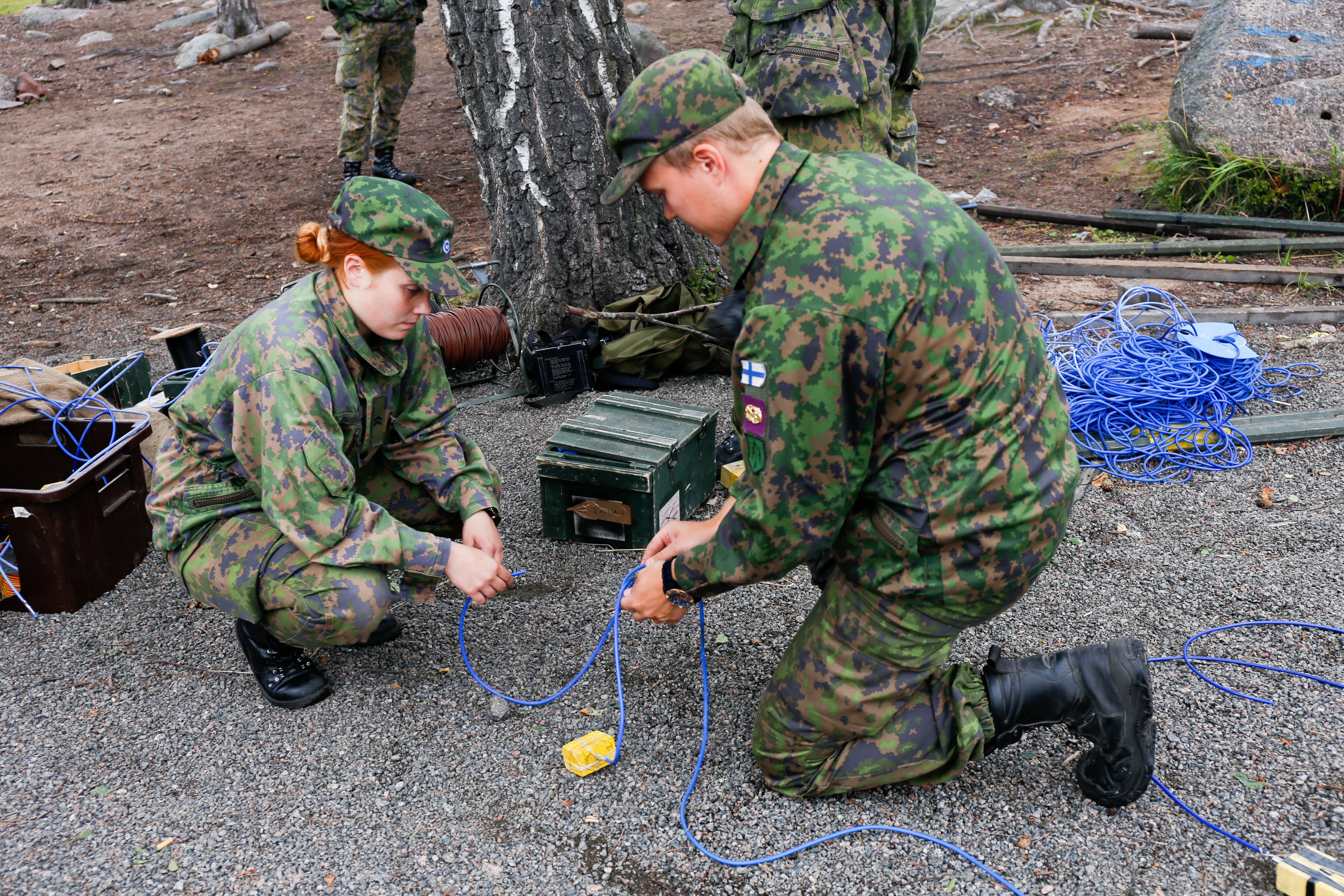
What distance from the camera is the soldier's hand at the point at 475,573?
2770 millimetres

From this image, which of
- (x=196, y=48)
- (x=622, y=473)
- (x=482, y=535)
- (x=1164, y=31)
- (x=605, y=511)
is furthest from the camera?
(x=196, y=48)

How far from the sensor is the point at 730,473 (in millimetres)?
4113

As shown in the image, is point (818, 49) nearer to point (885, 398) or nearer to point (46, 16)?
point (885, 398)

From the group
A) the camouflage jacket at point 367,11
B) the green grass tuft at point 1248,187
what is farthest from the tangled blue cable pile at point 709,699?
the camouflage jacket at point 367,11

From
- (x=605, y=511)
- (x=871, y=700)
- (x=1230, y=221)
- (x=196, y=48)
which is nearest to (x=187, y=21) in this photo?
(x=196, y=48)

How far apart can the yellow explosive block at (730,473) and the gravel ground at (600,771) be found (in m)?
0.62

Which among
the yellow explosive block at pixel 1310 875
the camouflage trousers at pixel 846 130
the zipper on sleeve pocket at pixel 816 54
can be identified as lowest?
the yellow explosive block at pixel 1310 875

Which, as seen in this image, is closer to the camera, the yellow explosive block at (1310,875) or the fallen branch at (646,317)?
the yellow explosive block at (1310,875)

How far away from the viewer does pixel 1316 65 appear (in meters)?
Result: 6.99

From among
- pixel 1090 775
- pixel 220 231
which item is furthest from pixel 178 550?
pixel 220 231

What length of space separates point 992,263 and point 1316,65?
6.59 m

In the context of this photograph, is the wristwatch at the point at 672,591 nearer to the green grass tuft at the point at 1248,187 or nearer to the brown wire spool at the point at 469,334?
the brown wire spool at the point at 469,334

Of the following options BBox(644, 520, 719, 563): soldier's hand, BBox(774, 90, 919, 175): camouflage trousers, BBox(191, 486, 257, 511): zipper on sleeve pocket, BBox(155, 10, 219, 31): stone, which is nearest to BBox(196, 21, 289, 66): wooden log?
BBox(155, 10, 219, 31): stone

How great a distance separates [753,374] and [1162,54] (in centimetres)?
1161
